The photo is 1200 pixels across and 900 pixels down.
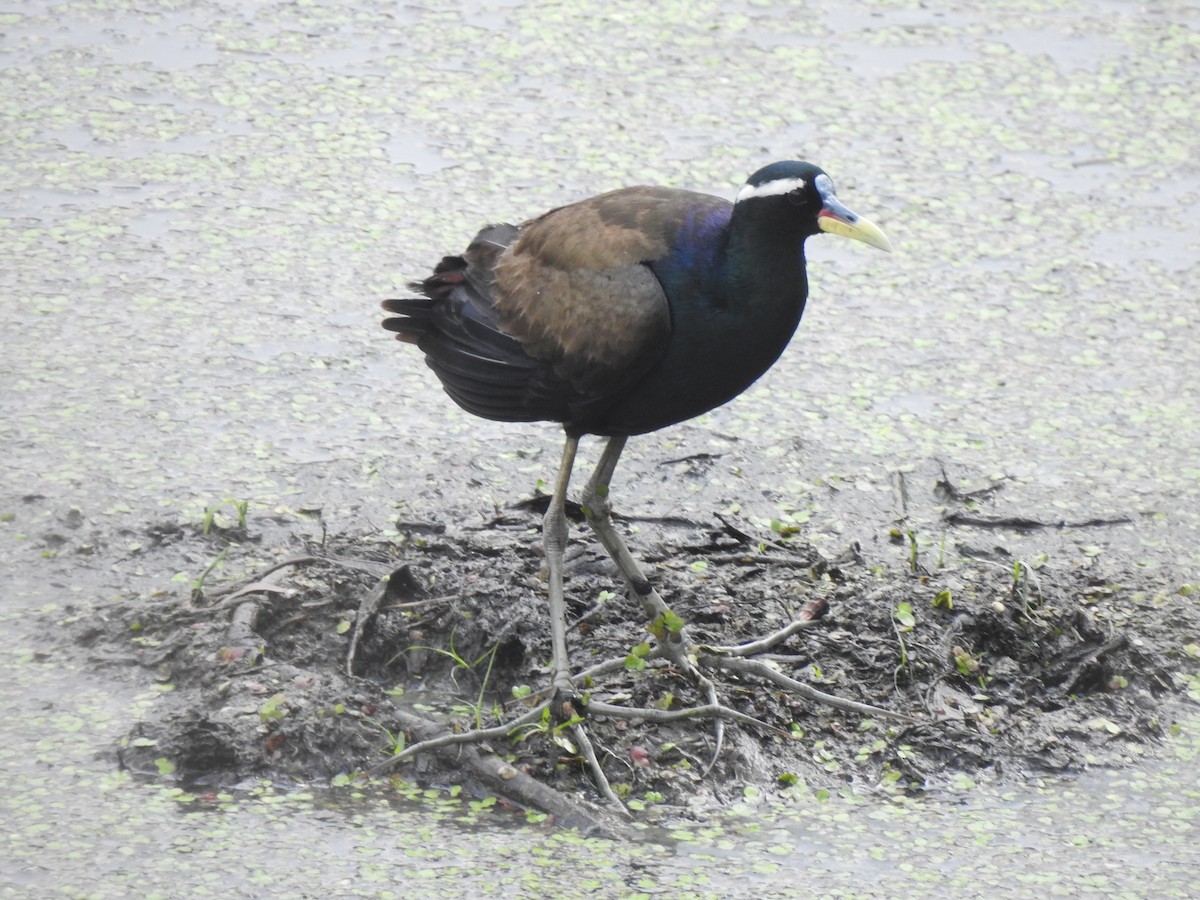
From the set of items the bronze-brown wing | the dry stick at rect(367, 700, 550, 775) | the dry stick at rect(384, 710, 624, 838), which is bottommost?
the dry stick at rect(384, 710, 624, 838)

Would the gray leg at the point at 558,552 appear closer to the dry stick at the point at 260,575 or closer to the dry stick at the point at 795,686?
the dry stick at the point at 795,686

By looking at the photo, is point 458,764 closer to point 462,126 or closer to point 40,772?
point 40,772

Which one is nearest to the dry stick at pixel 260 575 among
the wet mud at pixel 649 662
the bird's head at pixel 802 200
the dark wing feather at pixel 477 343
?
the wet mud at pixel 649 662

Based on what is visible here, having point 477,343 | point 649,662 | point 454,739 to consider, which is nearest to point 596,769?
point 454,739

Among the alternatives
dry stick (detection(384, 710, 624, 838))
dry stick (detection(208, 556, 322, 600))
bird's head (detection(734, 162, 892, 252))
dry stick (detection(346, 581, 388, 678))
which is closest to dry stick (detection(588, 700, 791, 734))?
dry stick (detection(384, 710, 624, 838))

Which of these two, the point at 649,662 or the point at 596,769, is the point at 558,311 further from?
the point at 596,769

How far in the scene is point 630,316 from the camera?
146 inches

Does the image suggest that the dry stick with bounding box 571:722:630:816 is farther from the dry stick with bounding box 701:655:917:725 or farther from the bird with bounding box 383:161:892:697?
the dry stick with bounding box 701:655:917:725

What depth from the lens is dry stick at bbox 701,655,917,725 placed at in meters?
3.87

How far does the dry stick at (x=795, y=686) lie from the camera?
152 inches

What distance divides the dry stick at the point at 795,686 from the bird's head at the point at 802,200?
1.03 metres

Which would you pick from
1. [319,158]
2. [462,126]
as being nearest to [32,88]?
[319,158]

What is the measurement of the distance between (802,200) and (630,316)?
0.46 meters

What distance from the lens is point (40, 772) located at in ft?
11.7
